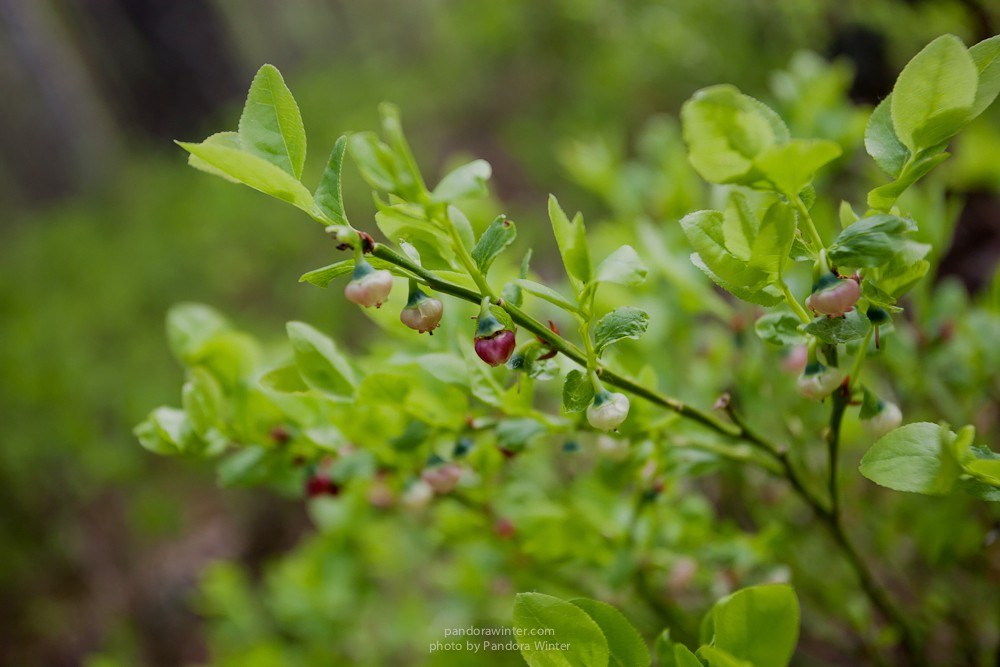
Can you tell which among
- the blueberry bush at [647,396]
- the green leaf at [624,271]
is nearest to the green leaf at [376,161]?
the blueberry bush at [647,396]

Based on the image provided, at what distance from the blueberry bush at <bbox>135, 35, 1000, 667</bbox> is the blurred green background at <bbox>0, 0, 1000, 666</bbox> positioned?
1.45 ft

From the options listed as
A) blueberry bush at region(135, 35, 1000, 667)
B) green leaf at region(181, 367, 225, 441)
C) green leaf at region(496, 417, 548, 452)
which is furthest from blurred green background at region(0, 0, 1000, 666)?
green leaf at region(496, 417, 548, 452)

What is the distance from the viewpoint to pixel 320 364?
0.48 m

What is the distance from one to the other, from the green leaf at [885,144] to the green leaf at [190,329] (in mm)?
481

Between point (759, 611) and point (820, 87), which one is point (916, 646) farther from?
point (820, 87)

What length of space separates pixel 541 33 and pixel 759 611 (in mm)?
3047

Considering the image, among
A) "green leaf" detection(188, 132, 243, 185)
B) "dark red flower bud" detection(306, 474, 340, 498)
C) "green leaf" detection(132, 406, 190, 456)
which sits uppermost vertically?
"green leaf" detection(188, 132, 243, 185)

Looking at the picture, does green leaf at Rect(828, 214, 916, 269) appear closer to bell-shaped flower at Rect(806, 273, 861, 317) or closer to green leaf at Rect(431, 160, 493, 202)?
bell-shaped flower at Rect(806, 273, 861, 317)

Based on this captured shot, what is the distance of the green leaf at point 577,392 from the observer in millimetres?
387

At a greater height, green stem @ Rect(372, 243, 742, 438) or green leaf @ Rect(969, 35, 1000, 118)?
green leaf @ Rect(969, 35, 1000, 118)

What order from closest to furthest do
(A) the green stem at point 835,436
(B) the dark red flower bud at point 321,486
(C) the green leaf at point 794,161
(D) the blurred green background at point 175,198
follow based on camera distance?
(C) the green leaf at point 794,161 → (A) the green stem at point 835,436 → (B) the dark red flower bud at point 321,486 → (D) the blurred green background at point 175,198

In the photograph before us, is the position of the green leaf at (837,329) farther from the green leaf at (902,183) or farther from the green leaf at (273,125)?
the green leaf at (273,125)

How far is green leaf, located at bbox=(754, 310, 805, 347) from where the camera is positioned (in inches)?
15.7

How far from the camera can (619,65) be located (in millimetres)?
2539
